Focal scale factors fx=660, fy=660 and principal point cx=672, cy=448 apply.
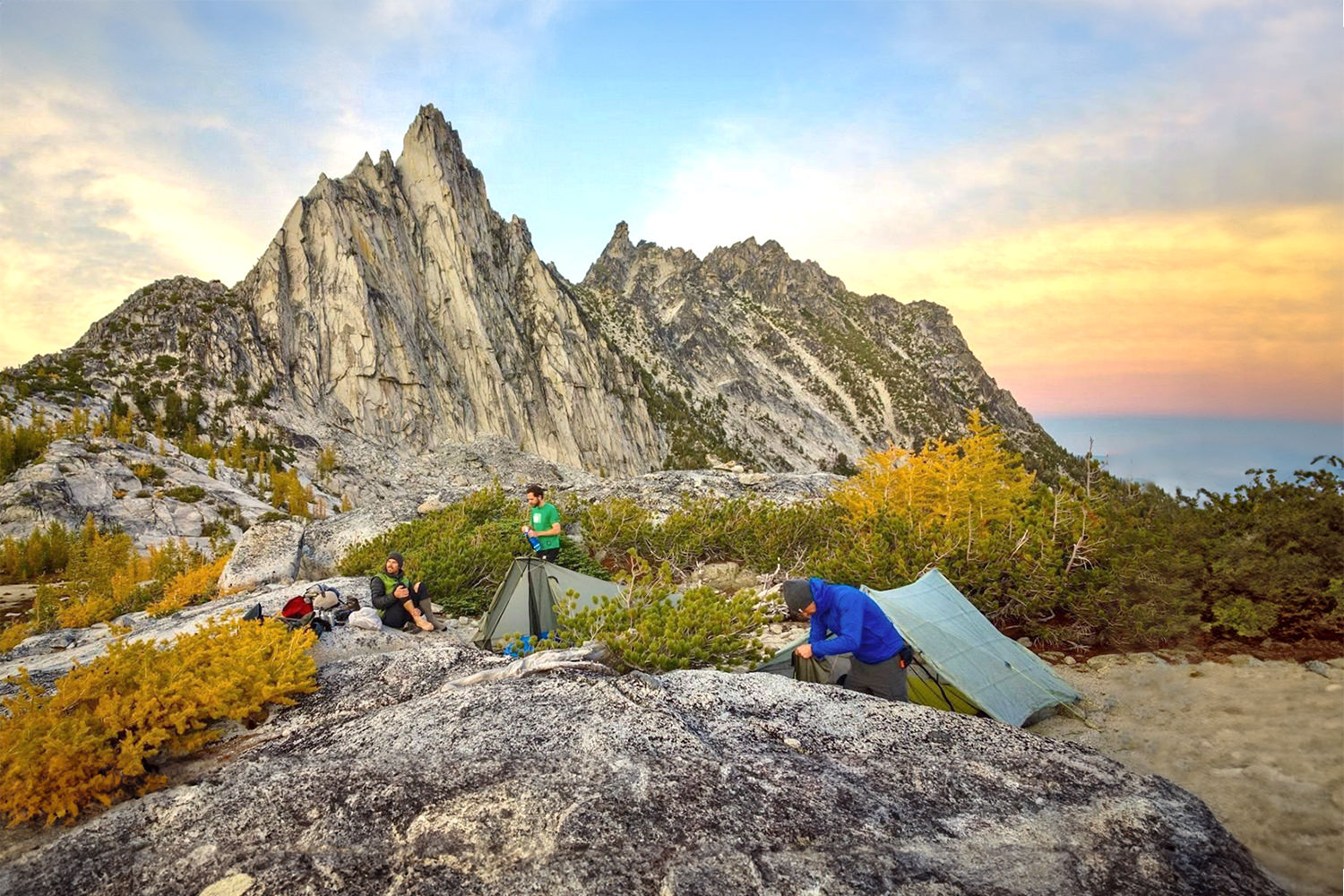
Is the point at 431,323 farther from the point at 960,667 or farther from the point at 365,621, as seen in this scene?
the point at 960,667

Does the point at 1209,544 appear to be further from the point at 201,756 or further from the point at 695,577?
the point at 201,756

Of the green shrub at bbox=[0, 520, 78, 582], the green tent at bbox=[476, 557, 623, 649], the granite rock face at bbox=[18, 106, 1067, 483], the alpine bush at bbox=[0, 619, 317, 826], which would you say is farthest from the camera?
the granite rock face at bbox=[18, 106, 1067, 483]

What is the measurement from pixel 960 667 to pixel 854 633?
207 cm

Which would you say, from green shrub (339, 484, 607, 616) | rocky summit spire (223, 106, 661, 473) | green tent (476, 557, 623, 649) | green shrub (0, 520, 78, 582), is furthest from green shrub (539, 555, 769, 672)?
→ rocky summit spire (223, 106, 661, 473)

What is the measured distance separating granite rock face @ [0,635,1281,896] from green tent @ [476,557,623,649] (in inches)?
185

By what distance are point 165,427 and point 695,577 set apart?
34197mm

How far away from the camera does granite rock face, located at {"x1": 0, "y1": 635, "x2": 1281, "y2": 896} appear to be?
3.55 m

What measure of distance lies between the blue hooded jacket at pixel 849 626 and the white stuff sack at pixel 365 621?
5854 millimetres

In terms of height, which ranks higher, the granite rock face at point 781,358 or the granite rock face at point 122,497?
the granite rock face at point 781,358

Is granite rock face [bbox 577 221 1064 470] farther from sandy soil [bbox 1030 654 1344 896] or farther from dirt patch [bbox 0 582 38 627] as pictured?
sandy soil [bbox 1030 654 1344 896]

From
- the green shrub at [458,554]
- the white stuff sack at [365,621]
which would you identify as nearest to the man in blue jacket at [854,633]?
the white stuff sack at [365,621]

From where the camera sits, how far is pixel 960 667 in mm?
7543

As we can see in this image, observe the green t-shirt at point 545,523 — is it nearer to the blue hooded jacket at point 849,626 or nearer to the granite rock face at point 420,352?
the blue hooded jacket at point 849,626

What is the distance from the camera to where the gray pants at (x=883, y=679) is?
6.60 m
